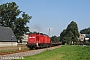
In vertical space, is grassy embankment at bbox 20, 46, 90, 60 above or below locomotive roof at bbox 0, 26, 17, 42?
below

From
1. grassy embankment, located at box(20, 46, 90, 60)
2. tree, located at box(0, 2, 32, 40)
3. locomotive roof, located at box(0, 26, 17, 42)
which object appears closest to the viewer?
grassy embankment, located at box(20, 46, 90, 60)

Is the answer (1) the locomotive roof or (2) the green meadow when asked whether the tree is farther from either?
(2) the green meadow

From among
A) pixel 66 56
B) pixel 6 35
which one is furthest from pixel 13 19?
pixel 66 56

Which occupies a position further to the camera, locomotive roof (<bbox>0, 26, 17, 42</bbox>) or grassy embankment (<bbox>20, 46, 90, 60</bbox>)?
locomotive roof (<bbox>0, 26, 17, 42</bbox>)

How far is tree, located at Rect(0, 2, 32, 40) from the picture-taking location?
8819 centimetres

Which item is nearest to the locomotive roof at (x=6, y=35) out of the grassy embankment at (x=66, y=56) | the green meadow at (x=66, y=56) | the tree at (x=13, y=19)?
the tree at (x=13, y=19)

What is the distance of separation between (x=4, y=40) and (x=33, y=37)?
1782cm

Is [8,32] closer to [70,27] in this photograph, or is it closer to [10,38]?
[10,38]

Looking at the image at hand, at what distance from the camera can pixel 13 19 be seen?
89125 millimetres

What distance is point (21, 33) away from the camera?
292 ft

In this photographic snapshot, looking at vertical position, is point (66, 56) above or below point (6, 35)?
below

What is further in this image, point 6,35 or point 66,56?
point 6,35

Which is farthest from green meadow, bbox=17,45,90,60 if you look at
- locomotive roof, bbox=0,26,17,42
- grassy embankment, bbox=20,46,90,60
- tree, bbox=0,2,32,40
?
tree, bbox=0,2,32,40

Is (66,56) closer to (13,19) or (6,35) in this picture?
(6,35)
